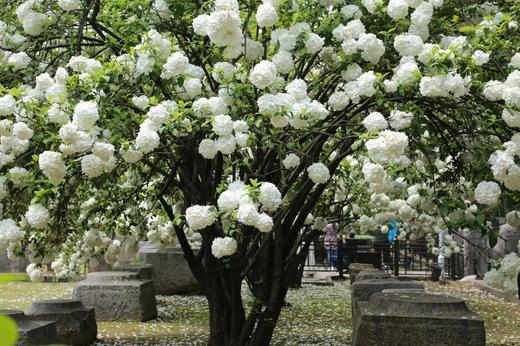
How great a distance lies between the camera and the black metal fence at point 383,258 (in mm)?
19000

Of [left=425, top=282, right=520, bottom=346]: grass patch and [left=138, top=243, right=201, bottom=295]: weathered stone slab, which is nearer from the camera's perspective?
[left=425, top=282, right=520, bottom=346]: grass patch

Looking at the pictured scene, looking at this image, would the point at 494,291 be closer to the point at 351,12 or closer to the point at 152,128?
the point at 351,12

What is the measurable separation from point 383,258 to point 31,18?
16496 mm

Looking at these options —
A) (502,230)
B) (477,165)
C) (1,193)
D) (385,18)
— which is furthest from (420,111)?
(502,230)

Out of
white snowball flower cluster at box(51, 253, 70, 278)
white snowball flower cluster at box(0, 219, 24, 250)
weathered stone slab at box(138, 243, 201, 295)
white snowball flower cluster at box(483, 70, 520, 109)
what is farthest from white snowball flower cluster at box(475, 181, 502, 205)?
weathered stone slab at box(138, 243, 201, 295)

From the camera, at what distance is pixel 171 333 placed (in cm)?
947

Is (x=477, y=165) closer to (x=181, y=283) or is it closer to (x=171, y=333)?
(x=171, y=333)

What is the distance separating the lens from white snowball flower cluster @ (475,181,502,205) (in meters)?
5.07

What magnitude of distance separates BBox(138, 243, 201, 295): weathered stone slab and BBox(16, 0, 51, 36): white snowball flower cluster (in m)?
8.51

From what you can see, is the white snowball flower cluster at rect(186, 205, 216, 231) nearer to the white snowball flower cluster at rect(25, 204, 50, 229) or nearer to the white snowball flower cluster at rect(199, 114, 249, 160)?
the white snowball flower cluster at rect(199, 114, 249, 160)

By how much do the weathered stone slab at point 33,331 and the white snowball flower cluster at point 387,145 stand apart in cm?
306

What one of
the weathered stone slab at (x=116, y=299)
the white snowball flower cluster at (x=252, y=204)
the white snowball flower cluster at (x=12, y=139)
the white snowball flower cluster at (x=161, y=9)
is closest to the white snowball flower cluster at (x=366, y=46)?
the white snowball flower cluster at (x=252, y=204)

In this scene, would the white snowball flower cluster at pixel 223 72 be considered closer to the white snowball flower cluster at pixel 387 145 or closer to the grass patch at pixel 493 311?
the white snowball flower cluster at pixel 387 145

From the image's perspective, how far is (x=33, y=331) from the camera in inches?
244
